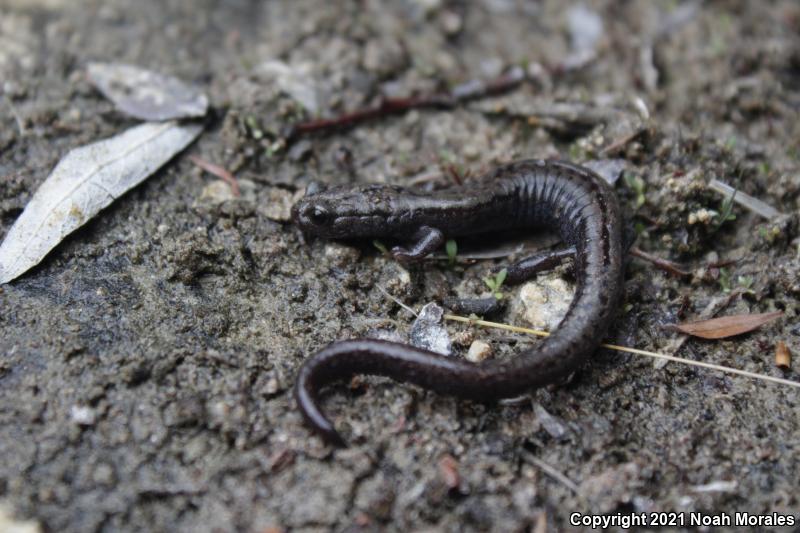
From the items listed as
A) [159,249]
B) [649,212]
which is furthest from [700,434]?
[159,249]

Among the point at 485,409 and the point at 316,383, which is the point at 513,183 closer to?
the point at 485,409

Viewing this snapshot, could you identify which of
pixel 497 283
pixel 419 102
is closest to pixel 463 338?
pixel 497 283

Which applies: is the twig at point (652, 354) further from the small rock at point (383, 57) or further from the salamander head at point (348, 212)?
the small rock at point (383, 57)

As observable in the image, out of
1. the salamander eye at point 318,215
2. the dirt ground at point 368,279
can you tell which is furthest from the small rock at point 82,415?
the salamander eye at point 318,215

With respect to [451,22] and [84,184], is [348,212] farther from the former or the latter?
[451,22]

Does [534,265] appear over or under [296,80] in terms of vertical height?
under

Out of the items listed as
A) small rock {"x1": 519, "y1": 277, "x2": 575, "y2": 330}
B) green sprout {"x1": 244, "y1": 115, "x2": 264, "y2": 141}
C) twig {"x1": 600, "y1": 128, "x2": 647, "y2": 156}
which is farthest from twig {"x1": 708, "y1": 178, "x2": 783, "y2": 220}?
green sprout {"x1": 244, "y1": 115, "x2": 264, "y2": 141}

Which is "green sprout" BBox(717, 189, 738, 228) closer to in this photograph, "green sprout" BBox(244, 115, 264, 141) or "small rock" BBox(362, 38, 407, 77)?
"small rock" BBox(362, 38, 407, 77)
